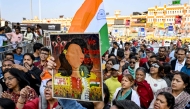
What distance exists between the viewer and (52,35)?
2.13 meters

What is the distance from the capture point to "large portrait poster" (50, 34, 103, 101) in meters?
2.04

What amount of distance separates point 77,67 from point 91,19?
1440 millimetres

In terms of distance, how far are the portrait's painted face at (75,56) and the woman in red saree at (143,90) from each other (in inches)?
79.7

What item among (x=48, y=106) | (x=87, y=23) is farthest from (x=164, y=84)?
(x=48, y=106)

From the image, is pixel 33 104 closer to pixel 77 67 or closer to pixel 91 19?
pixel 77 67

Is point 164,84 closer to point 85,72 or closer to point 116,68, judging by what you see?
point 116,68

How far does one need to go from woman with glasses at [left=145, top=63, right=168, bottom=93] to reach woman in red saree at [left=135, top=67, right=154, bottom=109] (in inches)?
8.1

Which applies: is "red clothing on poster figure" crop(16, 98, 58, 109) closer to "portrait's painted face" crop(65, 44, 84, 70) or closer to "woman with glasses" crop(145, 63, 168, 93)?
"portrait's painted face" crop(65, 44, 84, 70)

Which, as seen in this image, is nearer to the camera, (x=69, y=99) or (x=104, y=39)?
(x=69, y=99)

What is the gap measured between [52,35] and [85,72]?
0.42 metres

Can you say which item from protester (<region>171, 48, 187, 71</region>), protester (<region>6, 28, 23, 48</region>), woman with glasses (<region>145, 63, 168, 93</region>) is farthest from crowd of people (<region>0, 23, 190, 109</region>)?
protester (<region>6, 28, 23, 48</region>)

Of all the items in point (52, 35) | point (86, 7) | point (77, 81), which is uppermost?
point (86, 7)

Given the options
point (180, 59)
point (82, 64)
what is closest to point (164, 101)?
point (82, 64)

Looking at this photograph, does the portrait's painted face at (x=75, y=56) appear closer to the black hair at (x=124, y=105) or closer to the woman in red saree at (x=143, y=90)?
the black hair at (x=124, y=105)
